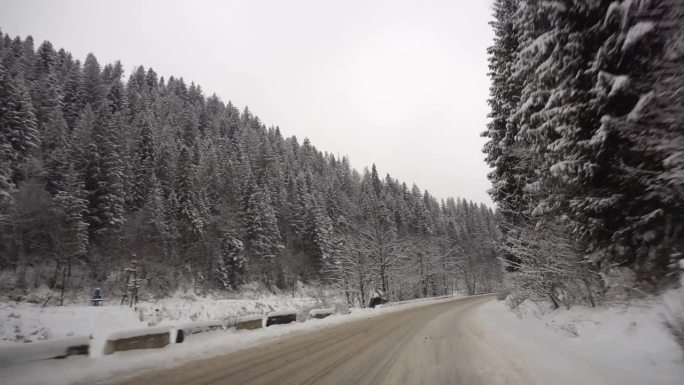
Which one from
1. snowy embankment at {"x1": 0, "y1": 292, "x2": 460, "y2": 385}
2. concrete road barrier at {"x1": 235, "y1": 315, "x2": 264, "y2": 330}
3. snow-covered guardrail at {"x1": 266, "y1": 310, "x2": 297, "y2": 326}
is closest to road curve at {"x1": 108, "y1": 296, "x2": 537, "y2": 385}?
snowy embankment at {"x1": 0, "y1": 292, "x2": 460, "y2": 385}

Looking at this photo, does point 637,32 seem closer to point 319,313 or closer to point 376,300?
point 319,313

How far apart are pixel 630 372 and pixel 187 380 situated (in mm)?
6272

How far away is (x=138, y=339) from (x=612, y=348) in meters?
9.43

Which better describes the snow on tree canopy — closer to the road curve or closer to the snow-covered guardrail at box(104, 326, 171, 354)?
the road curve

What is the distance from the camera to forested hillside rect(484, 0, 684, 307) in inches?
199

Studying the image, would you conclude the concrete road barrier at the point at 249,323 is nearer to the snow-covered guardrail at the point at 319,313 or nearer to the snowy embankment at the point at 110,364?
the snowy embankment at the point at 110,364

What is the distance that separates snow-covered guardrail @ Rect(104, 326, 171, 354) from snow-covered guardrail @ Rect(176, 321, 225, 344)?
555 millimetres

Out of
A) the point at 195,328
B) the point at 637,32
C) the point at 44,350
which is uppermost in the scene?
the point at 637,32

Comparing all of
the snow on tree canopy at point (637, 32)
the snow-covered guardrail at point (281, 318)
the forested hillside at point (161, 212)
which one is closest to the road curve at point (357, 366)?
the snow-covered guardrail at point (281, 318)

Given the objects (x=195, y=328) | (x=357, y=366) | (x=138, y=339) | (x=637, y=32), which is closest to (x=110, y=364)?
(x=138, y=339)

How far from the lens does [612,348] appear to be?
6.23 metres

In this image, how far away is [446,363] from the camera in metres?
6.16

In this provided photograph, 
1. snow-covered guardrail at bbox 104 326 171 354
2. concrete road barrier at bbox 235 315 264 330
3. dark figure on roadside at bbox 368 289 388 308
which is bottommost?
dark figure on roadside at bbox 368 289 388 308

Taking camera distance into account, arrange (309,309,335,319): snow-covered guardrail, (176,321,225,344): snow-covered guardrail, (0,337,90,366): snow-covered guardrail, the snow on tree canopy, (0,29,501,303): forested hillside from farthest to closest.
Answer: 1. (0,29,501,303): forested hillside
2. (309,309,335,319): snow-covered guardrail
3. (176,321,225,344): snow-covered guardrail
4. the snow on tree canopy
5. (0,337,90,366): snow-covered guardrail
